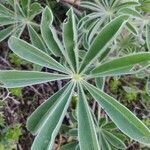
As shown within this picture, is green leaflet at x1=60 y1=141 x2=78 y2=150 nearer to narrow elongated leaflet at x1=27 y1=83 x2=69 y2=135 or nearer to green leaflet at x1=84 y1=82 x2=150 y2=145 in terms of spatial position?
narrow elongated leaflet at x1=27 y1=83 x2=69 y2=135

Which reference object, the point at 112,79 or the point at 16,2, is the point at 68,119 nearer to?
the point at 112,79

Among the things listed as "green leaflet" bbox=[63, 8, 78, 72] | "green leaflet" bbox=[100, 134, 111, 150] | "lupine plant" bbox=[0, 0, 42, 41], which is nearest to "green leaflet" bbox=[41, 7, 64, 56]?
"green leaflet" bbox=[63, 8, 78, 72]

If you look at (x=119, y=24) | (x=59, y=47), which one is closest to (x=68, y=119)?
(x=59, y=47)

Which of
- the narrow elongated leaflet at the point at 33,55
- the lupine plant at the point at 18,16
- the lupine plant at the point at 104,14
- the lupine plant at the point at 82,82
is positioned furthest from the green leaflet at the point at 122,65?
the lupine plant at the point at 18,16

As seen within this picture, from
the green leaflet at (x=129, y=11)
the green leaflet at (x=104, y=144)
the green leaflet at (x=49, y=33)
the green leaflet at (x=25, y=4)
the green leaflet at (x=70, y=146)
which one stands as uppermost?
the green leaflet at (x=25, y=4)

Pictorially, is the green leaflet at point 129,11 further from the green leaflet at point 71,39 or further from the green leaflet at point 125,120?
the green leaflet at point 125,120

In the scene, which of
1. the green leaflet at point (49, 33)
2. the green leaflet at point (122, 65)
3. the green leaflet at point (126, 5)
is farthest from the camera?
the green leaflet at point (126, 5)

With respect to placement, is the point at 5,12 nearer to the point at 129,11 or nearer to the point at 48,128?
the point at 129,11
